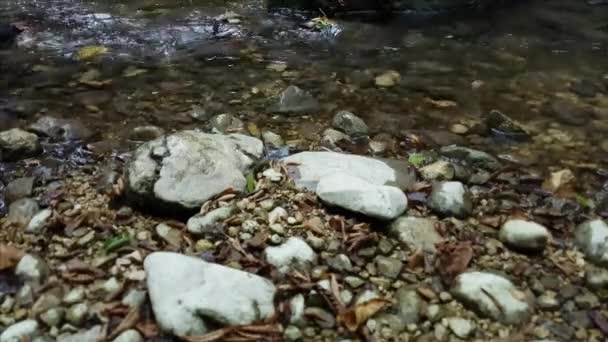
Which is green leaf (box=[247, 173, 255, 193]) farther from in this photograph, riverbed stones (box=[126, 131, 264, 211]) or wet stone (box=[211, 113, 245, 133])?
wet stone (box=[211, 113, 245, 133])

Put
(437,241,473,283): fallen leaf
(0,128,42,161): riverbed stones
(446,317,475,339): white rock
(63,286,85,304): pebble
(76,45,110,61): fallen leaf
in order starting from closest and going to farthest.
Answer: (446,317,475,339): white rock, (63,286,85,304): pebble, (437,241,473,283): fallen leaf, (0,128,42,161): riverbed stones, (76,45,110,61): fallen leaf

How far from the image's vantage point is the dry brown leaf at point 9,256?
8.95 ft

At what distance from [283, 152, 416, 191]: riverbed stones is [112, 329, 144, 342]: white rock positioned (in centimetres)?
138

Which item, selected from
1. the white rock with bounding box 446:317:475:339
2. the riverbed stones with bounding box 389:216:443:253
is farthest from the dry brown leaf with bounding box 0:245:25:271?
the white rock with bounding box 446:317:475:339

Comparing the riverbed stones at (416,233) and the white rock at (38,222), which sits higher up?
the riverbed stones at (416,233)

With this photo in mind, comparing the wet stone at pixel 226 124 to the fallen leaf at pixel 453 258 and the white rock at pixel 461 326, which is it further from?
the white rock at pixel 461 326

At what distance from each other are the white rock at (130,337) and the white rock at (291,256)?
732 mm

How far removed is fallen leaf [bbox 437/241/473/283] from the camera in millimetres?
2800

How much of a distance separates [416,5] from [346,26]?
134 centimetres

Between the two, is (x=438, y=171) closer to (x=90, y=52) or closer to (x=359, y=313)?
(x=359, y=313)

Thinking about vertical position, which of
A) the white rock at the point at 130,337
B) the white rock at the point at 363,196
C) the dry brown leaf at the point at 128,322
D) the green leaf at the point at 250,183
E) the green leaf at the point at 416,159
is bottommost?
the green leaf at the point at 416,159

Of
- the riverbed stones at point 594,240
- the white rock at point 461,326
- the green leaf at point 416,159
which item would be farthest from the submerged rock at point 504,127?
the white rock at point 461,326

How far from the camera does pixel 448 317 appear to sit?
8.40 feet

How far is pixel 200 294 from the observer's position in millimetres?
2422
